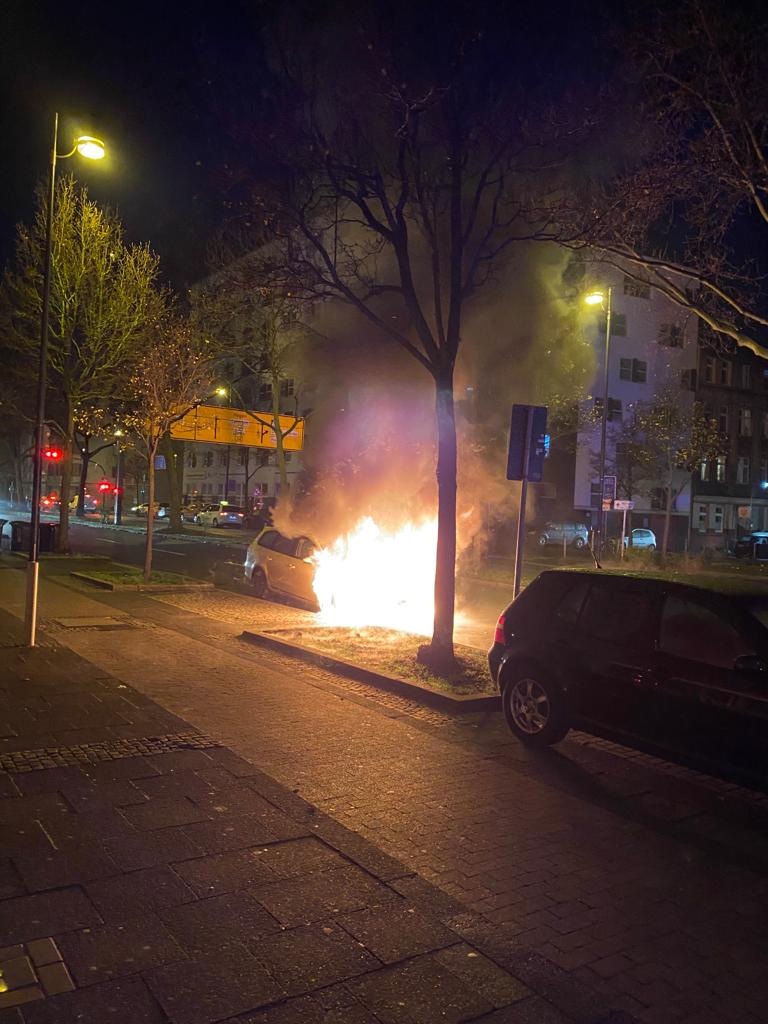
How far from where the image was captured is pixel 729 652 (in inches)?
170

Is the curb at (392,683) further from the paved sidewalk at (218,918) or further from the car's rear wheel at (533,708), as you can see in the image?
the paved sidewalk at (218,918)

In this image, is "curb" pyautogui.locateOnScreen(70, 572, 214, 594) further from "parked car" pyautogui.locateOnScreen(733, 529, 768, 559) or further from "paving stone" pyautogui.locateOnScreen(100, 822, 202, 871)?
"parked car" pyautogui.locateOnScreen(733, 529, 768, 559)

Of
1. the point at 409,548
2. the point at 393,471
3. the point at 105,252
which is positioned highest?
the point at 105,252

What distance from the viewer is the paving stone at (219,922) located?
111 inches

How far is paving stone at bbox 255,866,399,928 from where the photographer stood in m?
3.04

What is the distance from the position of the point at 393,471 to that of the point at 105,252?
29.8ft

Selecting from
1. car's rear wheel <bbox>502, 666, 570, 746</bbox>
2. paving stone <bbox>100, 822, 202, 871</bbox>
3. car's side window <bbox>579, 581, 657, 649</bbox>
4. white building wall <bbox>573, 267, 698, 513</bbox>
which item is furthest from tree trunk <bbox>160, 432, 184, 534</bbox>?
paving stone <bbox>100, 822, 202, 871</bbox>

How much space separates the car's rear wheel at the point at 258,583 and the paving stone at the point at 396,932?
1013 cm

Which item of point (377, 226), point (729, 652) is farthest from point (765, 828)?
point (377, 226)

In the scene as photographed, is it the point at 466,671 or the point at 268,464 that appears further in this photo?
the point at 268,464

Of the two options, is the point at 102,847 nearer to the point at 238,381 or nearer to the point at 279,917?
the point at 279,917

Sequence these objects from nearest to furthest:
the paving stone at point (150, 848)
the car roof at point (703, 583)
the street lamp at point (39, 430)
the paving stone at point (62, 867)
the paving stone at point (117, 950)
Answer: the paving stone at point (117, 950) < the paving stone at point (62, 867) < the paving stone at point (150, 848) < the car roof at point (703, 583) < the street lamp at point (39, 430)

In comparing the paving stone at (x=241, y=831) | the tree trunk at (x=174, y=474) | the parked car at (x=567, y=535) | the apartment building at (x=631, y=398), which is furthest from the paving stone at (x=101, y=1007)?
the parked car at (x=567, y=535)

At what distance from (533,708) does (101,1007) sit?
139 inches
